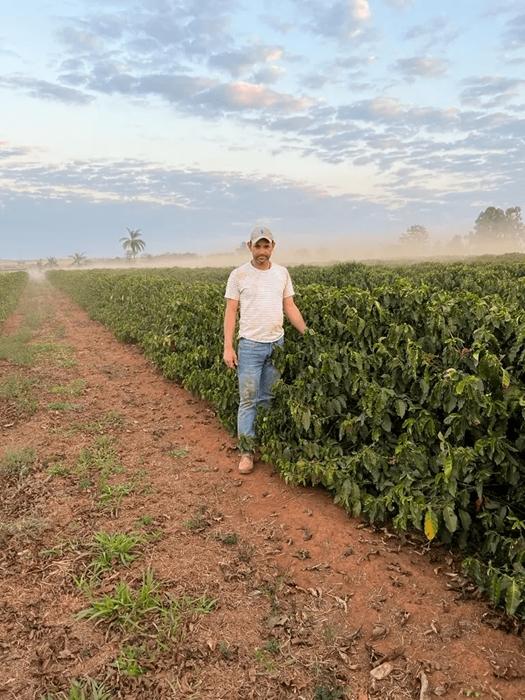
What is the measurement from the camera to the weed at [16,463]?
4.86m

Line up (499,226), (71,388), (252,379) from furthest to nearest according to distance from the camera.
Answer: (499,226) < (71,388) < (252,379)

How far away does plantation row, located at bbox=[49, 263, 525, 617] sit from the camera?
3.12 m

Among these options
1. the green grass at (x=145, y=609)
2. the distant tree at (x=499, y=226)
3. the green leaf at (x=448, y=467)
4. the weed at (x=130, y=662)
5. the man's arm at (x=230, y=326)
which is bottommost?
the weed at (x=130, y=662)

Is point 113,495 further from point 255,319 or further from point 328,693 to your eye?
point 328,693

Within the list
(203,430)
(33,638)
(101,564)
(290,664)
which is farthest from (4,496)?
(290,664)

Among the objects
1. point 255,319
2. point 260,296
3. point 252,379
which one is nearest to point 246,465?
point 252,379

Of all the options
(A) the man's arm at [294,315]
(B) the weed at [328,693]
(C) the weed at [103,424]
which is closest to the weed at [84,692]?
(B) the weed at [328,693]

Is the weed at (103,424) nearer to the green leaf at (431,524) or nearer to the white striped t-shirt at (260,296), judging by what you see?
the white striped t-shirt at (260,296)

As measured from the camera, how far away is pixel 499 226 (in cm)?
12319

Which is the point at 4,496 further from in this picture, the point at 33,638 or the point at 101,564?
the point at 33,638

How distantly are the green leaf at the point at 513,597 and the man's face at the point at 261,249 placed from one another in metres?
3.09

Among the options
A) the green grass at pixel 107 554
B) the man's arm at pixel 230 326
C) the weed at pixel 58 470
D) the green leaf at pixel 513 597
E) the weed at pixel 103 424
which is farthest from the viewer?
the weed at pixel 103 424

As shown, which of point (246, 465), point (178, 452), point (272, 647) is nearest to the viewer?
point (272, 647)

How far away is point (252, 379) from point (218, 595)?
214 centimetres
